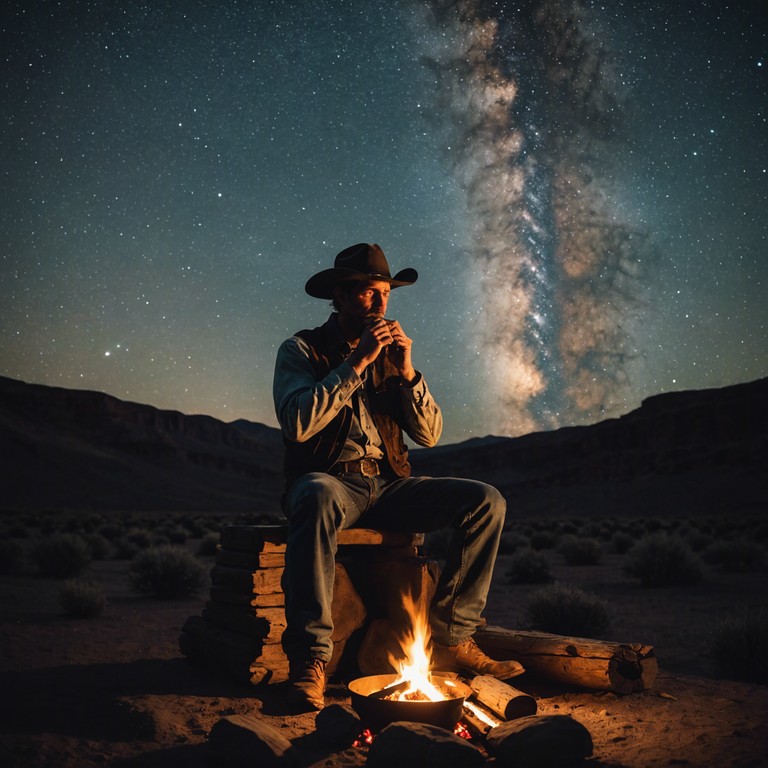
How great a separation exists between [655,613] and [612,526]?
26939 mm

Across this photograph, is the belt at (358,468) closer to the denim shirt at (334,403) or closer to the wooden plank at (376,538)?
the denim shirt at (334,403)

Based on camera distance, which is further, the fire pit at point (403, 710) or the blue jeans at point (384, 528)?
the blue jeans at point (384, 528)

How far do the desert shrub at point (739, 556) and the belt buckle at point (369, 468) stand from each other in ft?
48.4

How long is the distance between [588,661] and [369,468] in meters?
1.88

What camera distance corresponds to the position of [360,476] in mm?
4371

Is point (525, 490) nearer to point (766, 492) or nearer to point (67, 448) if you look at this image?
point (766, 492)

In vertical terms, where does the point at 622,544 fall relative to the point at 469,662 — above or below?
below

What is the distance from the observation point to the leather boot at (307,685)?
3531 millimetres

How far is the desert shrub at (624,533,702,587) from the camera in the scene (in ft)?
44.9

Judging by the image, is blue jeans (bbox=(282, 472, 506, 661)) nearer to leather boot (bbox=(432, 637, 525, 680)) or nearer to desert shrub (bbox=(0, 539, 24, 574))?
leather boot (bbox=(432, 637, 525, 680))

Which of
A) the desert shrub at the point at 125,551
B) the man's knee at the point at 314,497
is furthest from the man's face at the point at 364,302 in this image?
the desert shrub at the point at 125,551

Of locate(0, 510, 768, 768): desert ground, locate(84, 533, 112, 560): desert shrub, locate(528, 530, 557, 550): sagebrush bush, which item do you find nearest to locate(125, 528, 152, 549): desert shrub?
locate(84, 533, 112, 560): desert shrub

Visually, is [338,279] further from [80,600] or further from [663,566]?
[663,566]

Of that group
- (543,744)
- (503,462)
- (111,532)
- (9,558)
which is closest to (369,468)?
(543,744)
